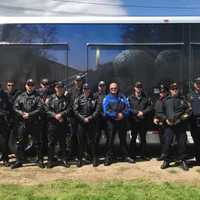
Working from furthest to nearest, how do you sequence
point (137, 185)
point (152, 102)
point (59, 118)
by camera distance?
point (152, 102) < point (59, 118) < point (137, 185)

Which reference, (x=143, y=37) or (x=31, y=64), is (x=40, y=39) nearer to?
(x=31, y=64)

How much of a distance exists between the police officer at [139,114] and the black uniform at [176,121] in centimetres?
53

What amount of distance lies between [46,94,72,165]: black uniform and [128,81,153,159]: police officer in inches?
56.8

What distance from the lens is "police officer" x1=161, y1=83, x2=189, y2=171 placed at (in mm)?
11133

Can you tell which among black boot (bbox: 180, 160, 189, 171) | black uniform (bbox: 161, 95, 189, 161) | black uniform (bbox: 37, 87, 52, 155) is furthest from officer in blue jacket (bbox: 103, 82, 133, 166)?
black uniform (bbox: 37, 87, 52, 155)

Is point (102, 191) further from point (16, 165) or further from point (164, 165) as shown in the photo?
point (16, 165)

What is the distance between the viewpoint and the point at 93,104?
11414 millimetres

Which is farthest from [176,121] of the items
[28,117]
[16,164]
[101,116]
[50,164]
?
[16,164]

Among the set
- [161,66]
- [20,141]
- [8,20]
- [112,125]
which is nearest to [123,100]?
[112,125]

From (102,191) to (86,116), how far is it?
9.20 ft

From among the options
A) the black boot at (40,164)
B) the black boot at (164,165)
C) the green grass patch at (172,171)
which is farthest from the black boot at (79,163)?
the green grass patch at (172,171)

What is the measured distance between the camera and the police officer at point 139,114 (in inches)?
460

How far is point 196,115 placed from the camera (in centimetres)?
1114

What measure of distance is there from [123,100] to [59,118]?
1.45m
